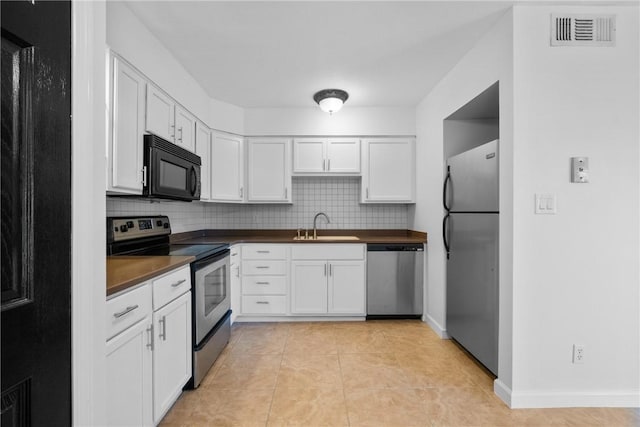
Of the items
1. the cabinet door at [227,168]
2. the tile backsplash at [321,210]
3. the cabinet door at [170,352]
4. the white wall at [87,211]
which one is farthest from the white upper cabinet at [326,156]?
the white wall at [87,211]

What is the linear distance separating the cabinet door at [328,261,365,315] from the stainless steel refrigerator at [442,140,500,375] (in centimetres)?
90

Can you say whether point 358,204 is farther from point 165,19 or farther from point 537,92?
point 165,19

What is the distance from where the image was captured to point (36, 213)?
1.98 feet

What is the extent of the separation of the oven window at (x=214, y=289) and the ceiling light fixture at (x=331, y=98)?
1.84m

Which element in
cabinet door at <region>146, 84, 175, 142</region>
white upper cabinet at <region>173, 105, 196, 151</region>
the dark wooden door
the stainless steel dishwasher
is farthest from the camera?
the stainless steel dishwasher

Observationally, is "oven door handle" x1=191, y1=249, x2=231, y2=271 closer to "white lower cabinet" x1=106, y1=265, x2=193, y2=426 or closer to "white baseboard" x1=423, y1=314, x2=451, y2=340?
"white lower cabinet" x1=106, y1=265, x2=193, y2=426

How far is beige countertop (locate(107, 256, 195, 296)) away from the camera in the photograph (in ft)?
4.31

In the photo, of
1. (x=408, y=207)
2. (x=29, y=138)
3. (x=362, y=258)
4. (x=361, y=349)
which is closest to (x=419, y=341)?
(x=361, y=349)

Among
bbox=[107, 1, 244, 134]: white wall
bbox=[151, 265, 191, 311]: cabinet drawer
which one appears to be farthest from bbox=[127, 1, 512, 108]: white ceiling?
bbox=[151, 265, 191, 311]: cabinet drawer

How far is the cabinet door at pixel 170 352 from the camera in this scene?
5.34ft

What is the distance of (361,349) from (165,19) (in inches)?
110

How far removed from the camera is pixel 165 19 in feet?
6.82

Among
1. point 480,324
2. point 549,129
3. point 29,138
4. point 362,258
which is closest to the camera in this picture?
point 29,138

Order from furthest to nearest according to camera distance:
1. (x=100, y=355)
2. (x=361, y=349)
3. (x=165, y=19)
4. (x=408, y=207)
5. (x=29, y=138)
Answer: (x=408, y=207) → (x=361, y=349) → (x=165, y=19) → (x=100, y=355) → (x=29, y=138)
